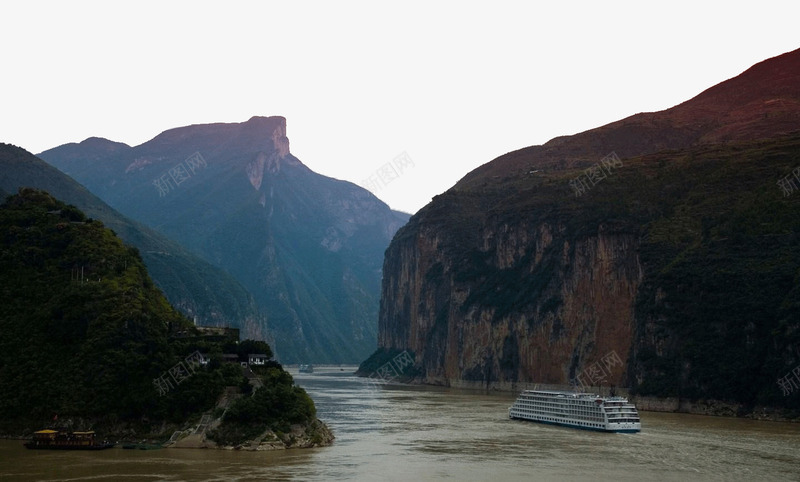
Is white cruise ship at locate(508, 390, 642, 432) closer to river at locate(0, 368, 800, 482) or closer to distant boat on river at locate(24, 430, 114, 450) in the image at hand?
river at locate(0, 368, 800, 482)

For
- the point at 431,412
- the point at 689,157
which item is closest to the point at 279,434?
the point at 431,412

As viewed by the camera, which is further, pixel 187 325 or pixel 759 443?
pixel 187 325

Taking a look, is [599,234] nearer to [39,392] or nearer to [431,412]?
[431,412]

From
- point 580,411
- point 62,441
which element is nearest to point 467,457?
point 62,441

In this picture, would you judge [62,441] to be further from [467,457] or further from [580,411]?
[580,411]

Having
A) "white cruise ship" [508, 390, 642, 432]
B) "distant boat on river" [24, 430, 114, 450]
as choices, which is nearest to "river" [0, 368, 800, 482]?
"distant boat on river" [24, 430, 114, 450]
